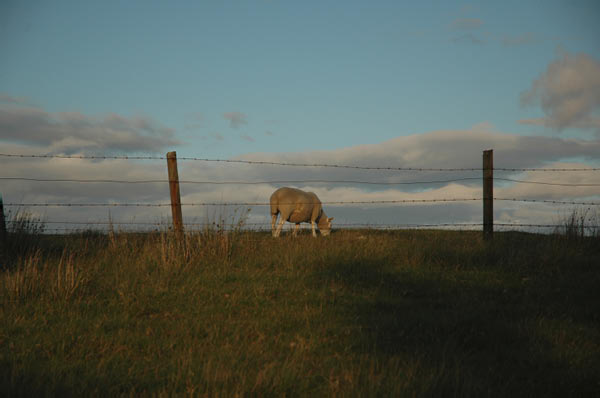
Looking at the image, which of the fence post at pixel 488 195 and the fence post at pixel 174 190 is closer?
the fence post at pixel 174 190

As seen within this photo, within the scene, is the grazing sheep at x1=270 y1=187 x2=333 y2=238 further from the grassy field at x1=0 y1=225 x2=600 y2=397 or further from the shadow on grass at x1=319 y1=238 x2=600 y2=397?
the shadow on grass at x1=319 y1=238 x2=600 y2=397

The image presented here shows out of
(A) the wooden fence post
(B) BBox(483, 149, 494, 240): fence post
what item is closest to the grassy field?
(A) the wooden fence post

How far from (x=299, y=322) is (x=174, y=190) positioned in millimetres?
5783

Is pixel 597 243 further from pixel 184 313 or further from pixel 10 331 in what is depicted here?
pixel 10 331

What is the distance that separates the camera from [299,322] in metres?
5.73

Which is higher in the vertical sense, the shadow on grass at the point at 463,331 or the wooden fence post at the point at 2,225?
the wooden fence post at the point at 2,225

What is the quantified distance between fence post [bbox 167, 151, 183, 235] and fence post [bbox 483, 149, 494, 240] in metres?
6.88

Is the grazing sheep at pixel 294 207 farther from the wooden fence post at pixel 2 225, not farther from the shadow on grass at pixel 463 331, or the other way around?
the shadow on grass at pixel 463 331

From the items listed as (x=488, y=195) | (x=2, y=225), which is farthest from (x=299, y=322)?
(x=488, y=195)

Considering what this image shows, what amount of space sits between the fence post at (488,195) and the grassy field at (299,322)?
1.89 metres

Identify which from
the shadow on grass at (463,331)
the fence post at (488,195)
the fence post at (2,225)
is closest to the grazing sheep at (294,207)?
the fence post at (488,195)

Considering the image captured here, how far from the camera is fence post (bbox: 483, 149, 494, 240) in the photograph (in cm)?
1164

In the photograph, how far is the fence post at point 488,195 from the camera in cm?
1164

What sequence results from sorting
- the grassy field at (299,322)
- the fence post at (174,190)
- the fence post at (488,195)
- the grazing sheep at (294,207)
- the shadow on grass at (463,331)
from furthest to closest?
the grazing sheep at (294,207) < the fence post at (488,195) < the fence post at (174,190) < the shadow on grass at (463,331) < the grassy field at (299,322)
